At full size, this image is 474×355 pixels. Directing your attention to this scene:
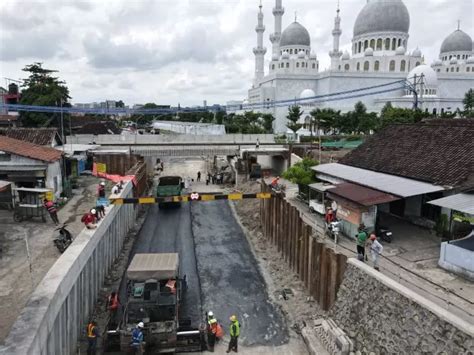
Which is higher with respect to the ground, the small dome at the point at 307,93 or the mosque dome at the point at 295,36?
the mosque dome at the point at 295,36

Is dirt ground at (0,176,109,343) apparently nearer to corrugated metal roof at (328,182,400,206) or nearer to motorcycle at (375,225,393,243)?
corrugated metal roof at (328,182,400,206)

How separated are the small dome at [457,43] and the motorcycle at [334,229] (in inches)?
4312

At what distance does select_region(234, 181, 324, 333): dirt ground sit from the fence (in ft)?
1.37

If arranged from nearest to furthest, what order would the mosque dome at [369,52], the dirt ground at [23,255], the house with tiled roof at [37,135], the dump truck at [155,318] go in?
1. the dirt ground at [23,255]
2. the dump truck at [155,318]
3. the house with tiled roof at [37,135]
4. the mosque dome at [369,52]

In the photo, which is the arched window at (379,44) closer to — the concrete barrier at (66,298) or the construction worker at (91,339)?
the concrete barrier at (66,298)

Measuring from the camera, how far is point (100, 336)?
17.6m

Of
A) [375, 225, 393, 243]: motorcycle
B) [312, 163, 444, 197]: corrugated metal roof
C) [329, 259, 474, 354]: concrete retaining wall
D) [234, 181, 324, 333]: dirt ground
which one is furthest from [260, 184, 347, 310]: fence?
[312, 163, 444, 197]: corrugated metal roof

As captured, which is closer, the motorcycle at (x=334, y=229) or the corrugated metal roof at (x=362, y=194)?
the corrugated metal roof at (x=362, y=194)

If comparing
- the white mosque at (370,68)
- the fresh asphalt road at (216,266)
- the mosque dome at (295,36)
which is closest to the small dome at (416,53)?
the white mosque at (370,68)

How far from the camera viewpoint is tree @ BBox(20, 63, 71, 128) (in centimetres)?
5762

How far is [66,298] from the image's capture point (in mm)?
14945

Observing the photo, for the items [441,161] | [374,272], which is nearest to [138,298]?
[374,272]

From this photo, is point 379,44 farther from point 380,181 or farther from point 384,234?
point 384,234

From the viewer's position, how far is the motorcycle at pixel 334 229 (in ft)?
65.7
